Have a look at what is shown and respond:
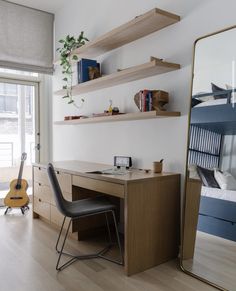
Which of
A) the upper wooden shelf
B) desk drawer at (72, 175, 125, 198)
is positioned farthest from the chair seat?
the upper wooden shelf

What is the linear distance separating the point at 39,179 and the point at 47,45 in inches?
81.7

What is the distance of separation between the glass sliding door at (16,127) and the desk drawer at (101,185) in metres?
1.95

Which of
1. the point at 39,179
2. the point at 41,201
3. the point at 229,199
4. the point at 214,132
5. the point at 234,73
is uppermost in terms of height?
the point at 234,73

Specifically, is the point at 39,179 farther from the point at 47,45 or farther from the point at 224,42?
the point at 224,42

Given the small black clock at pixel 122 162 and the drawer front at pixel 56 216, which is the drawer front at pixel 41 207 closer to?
the drawer front at pixel 56 216

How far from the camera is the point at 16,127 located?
4254mm

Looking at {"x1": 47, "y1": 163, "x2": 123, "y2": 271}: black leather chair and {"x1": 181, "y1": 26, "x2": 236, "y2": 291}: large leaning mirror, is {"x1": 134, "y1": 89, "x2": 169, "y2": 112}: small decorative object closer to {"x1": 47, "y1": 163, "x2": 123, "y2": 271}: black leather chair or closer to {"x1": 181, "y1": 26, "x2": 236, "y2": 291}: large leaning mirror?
{"x1": 181, "y1": 26, "x2": 236, "y2": 291}: large leaning mirror

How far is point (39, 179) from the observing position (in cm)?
336

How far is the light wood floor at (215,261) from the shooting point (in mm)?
1881

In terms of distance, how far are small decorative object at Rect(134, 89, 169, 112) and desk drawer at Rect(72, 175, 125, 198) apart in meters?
0.72

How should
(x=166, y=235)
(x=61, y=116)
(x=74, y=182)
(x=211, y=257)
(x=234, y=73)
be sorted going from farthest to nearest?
1. (x=61, y=116)
2. (x=74, y=182)
3. (x=166, y=235)
4. (x=211, y=257)
5. (x=234, y=73)

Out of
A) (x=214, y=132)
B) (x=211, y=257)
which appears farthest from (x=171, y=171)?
(x=211, y=257)

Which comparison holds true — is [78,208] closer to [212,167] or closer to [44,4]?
[212,167]

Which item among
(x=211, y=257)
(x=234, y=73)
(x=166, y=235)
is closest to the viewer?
(x=234, y=73)
